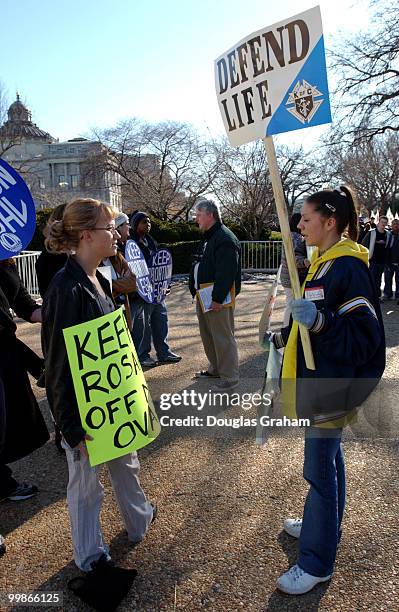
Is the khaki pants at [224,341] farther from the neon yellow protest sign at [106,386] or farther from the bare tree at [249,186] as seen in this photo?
the bare tree at [249,186]

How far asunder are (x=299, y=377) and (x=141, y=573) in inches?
51.5

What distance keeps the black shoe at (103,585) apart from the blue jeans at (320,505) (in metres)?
0.86

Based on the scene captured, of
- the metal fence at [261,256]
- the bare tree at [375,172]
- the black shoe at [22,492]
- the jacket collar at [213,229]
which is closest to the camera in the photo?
the black shoe at [22,492]

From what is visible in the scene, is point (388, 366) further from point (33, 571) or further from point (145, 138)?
point (145, 138)

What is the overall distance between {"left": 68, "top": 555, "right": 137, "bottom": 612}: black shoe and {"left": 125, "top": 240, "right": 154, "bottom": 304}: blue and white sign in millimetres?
3503

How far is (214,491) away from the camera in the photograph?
10.6 ft

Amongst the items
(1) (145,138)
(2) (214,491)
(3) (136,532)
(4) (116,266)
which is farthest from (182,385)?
(1) (145,138)

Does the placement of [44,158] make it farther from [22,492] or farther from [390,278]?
[22,492]

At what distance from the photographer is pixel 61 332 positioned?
223cm

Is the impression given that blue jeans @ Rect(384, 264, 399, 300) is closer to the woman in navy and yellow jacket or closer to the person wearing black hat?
the person wearing black hat

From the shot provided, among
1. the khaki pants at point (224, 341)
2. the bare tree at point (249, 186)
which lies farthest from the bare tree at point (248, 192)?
the khaki pants at point (224, 341)

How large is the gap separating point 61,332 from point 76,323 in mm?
79

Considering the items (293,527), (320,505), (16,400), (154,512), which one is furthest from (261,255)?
(320,505)

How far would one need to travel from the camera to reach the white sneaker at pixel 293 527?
2.74m
